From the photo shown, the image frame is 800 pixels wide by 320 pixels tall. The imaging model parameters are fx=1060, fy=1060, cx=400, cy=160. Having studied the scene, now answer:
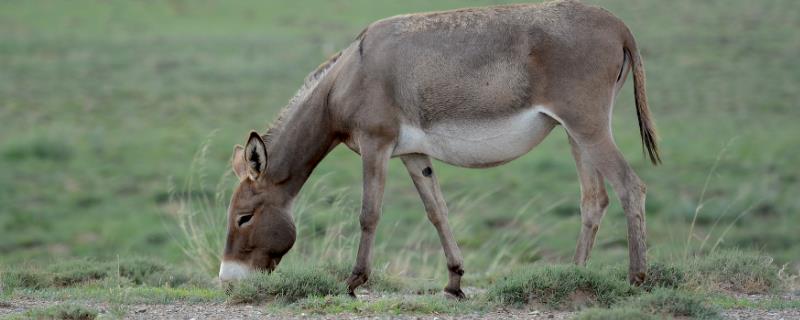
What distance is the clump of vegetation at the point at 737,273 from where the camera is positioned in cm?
952

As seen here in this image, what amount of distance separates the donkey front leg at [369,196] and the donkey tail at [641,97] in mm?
2135

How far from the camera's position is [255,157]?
9375 mm

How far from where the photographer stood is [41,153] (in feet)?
84.1

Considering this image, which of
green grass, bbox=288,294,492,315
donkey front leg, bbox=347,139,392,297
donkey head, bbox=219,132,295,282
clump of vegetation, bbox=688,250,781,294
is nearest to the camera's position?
green grass, bbox=288,294,492,315

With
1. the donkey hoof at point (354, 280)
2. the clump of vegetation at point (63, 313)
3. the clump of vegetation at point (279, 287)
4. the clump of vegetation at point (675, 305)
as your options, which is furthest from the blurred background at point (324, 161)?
the clump of vegetation at point (63, 313)

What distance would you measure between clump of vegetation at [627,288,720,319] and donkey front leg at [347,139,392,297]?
225 centimetres

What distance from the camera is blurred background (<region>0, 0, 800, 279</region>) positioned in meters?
16.8

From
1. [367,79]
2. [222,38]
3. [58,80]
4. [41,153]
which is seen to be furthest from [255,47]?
[367,79]

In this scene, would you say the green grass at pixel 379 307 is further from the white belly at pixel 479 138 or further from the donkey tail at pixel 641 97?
the donkey tail at pixel 641 97

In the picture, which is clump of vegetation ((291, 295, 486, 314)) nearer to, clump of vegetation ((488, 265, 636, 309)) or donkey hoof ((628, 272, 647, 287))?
clump of vegetation ((488, 265, 636, 309))

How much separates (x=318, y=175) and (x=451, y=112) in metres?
14.0

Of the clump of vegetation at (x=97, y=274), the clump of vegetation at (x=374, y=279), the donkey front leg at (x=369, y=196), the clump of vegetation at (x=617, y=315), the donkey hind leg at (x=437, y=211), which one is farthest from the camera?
the clump of vegetation at (x=374, y=279)

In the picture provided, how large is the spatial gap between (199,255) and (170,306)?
3.58m

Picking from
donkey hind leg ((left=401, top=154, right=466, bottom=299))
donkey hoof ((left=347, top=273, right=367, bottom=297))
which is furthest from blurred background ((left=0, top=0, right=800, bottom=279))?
donkey hoof ((left=347, top=273, right=367, bottom=297))
